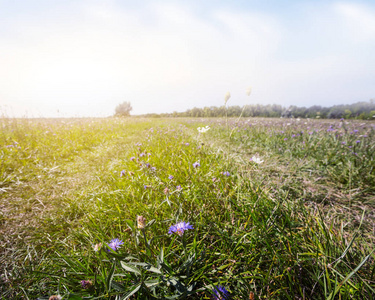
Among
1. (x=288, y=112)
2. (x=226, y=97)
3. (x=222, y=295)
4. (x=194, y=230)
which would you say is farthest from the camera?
(x=288, y=112)

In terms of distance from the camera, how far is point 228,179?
6.32ft

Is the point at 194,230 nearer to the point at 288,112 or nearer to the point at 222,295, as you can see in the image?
the point at 222,295

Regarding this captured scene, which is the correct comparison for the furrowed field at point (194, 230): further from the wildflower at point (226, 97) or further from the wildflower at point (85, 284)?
the wildflower at point (226, 97)

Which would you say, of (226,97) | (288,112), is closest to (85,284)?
(226,97)

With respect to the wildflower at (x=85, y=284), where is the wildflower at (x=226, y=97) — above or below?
above

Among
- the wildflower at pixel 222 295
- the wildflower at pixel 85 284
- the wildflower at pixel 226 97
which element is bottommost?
the wildflower at pixel 222 295

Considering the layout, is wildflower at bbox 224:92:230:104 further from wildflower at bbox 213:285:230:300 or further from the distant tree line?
wildflower at bbox 213:285:230:300

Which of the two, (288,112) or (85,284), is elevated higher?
(288,112)

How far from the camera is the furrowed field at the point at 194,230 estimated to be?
86cm

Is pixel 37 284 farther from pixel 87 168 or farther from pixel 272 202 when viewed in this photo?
pixel 87 168

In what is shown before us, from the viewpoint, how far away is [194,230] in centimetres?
128

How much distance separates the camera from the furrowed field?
863 millimetres

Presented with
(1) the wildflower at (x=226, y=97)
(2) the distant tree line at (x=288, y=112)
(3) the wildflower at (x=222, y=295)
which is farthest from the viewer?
(2) the distant tree line at (x=288, y=112)

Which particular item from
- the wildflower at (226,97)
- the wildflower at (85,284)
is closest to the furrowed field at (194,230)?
Result: the wildflower at (85,284)
